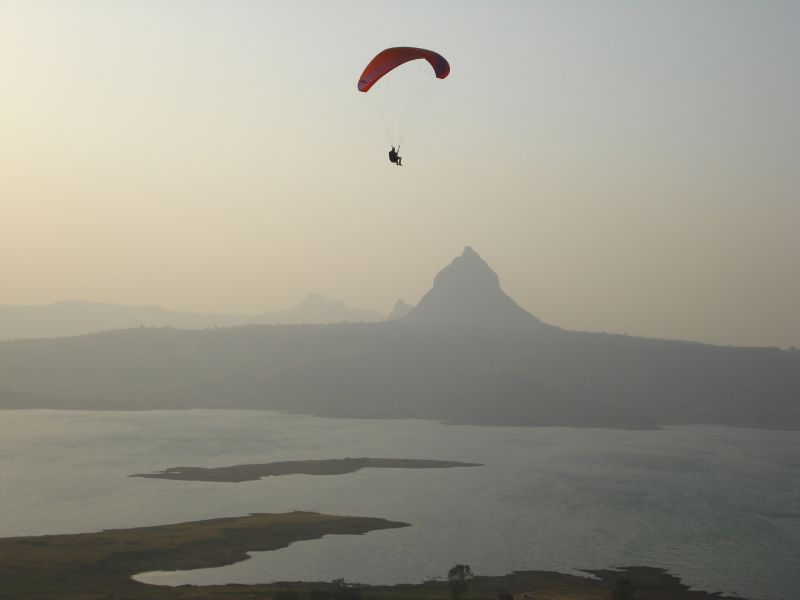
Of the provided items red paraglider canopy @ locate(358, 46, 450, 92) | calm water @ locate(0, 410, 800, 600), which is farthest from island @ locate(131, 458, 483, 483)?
red paraglider canopy @ locate(358, 46, 450, 92)

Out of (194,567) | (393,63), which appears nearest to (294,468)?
(194,567)

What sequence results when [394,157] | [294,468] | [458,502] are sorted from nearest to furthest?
[394,157], [458,502], [294,468]

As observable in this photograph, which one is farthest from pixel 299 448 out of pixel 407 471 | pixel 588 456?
pixel 588 456

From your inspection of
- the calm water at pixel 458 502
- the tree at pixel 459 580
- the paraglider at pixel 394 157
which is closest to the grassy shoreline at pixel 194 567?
the tree at pixel 459 580

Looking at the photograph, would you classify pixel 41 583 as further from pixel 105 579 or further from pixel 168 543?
pixel 168 543

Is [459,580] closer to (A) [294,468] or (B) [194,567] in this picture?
(B) [194,567]

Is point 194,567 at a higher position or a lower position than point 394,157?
lower
